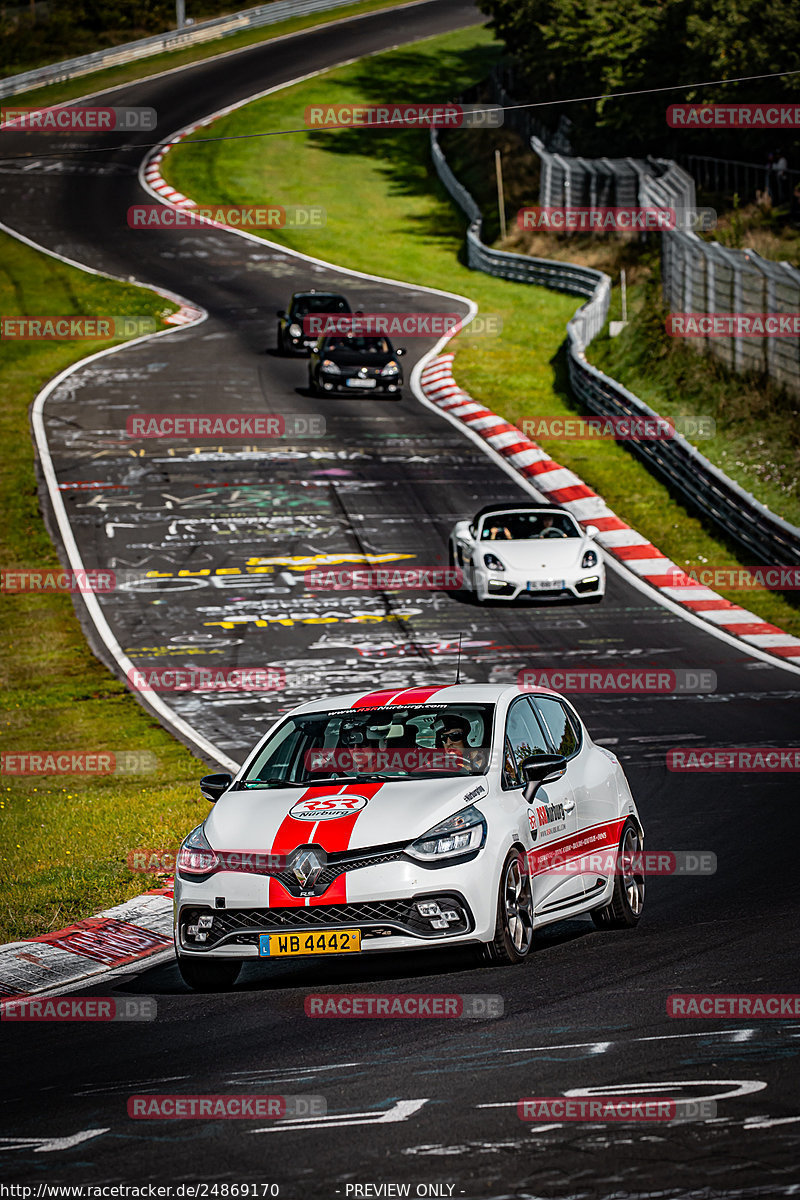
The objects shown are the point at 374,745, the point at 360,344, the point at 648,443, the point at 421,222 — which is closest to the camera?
the point at 374,745

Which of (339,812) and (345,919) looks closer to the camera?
(345,919)

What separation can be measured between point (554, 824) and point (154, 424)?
26534mm

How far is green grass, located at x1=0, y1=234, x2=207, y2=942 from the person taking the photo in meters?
11.4

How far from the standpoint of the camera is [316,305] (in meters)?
41.3

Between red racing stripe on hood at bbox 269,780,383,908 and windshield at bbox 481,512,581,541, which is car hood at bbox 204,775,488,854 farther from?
windshield at bbox 481,512,581,541

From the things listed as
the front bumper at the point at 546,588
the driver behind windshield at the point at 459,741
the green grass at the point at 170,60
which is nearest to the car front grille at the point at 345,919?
the driver behind windshield at the point at 459,741

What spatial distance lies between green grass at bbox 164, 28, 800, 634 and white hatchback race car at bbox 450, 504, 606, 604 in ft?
7.04

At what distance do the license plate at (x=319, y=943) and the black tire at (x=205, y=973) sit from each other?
1.37 feet

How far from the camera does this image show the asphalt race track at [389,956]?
585 cm

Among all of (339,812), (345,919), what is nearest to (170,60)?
(339,812)

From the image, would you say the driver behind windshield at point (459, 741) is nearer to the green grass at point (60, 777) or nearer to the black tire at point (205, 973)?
the black tire at point (205, 973)

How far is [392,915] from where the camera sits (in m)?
8.45

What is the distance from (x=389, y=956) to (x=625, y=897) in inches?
78.8

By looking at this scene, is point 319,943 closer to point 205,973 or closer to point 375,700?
point 205,973
